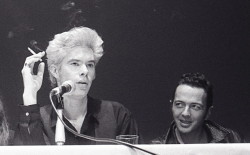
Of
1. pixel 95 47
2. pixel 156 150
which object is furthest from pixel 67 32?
pixel 156 150

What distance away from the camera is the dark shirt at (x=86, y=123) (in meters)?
2.38

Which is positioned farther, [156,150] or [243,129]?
[243,129]

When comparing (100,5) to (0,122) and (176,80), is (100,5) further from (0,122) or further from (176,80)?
(0,122)

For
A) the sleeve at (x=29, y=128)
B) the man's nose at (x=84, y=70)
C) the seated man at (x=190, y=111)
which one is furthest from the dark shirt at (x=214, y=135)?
the sleeve at (x=29, y=128)

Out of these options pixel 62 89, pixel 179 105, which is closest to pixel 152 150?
pixel 62 89

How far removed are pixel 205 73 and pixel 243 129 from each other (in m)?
0.40

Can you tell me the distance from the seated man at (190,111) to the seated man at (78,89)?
0.81 ft

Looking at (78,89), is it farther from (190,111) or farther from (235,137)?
(235,137)

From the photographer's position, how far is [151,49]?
2.46 meters

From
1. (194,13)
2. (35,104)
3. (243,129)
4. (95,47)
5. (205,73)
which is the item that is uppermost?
(194,13)

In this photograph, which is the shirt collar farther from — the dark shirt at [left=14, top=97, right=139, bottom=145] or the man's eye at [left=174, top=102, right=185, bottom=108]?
the man's eye at [left=174, top=102, right=185, bottom=108]

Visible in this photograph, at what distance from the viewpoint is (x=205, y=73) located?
2.41 m

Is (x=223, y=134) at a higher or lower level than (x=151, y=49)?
lower

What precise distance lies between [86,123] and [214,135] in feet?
2.53
